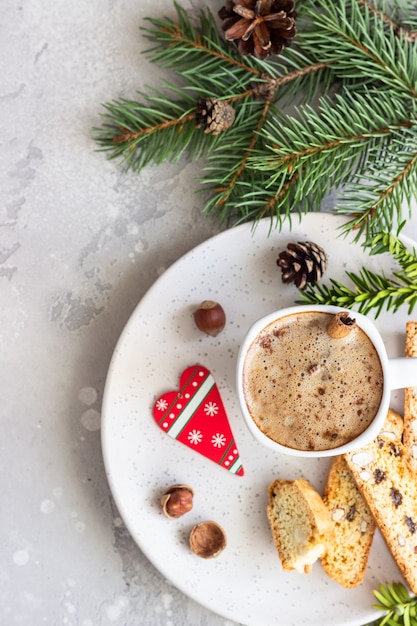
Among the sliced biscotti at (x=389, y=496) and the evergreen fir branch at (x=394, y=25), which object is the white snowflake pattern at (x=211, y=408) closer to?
the sliced biscotti at (x=389, y=496)

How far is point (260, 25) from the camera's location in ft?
3.30

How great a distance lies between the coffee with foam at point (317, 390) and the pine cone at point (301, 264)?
102 mm

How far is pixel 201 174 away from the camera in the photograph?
46.8 inches

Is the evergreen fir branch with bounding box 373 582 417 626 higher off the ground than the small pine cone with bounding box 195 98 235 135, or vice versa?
the small pine cone with bounding box 195 98 235 135

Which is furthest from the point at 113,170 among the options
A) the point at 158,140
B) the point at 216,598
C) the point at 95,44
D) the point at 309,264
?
the point at 216,598

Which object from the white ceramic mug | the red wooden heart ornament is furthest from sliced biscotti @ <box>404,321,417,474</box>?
the red wooden heart ornament

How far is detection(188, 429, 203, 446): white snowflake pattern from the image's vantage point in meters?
1.14

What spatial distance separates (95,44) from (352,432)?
2.67 ft

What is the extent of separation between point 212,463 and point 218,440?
43 mm

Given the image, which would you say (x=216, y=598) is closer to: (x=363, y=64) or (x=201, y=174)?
(x=201, y=174)

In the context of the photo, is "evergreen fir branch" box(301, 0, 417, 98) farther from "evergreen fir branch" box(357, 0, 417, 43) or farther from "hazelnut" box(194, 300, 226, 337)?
"hazelnut" box(194, 300, 226, 337)

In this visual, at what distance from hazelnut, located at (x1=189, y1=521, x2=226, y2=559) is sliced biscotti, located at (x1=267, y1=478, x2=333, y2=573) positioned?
0.09 m

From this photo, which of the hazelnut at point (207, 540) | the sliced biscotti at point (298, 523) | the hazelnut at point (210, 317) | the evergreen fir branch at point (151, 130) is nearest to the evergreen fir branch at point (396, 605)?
the sliced biscotti at point (298, 523)

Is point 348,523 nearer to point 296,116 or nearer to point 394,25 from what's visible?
point 296,116
